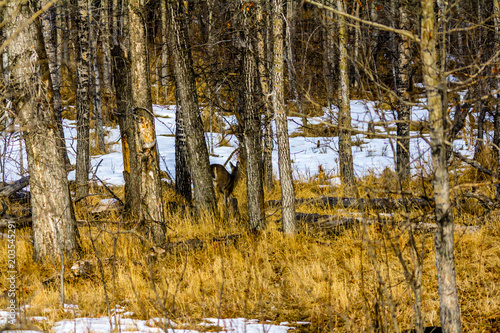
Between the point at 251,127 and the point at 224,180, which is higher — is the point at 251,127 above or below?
above

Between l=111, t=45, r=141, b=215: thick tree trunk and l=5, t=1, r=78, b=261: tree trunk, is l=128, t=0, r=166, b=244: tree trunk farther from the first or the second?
l=111, t=45, r=141, b=215: thick tree trunk

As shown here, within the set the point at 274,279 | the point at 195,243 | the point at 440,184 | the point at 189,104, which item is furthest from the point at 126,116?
the point at 440,184

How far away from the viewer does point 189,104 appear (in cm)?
751

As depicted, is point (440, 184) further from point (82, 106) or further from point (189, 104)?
Result: point (82, 106)

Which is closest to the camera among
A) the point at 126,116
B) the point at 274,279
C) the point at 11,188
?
the point at 274,279

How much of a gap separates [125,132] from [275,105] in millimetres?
3286

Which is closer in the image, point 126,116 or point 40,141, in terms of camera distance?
point 40,141

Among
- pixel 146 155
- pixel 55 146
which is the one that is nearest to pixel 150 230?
pixel 146 155

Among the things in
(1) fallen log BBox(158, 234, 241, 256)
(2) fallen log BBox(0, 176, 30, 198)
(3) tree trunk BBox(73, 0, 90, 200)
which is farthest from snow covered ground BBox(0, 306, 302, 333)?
(3) tree trunk BBox(73, 0, 90, 200)

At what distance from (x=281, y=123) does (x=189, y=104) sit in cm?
222

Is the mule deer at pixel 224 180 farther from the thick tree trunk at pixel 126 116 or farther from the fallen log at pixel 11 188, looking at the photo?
the fallen log at pixel 11 188

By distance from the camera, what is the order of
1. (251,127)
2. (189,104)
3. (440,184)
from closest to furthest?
(440,184), (251,127), (189,104)

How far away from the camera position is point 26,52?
5.16 meters

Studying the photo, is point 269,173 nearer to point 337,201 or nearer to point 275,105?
point 337,201
